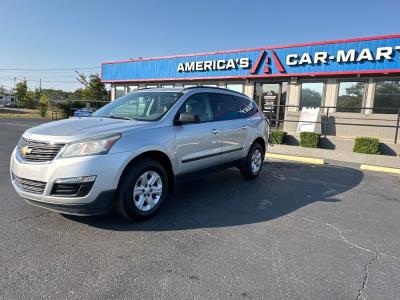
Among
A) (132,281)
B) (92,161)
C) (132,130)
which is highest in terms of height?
(132,130)

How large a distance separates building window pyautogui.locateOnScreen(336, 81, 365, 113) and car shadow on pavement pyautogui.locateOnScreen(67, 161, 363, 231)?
6629mm

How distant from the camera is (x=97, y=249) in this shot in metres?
3.46

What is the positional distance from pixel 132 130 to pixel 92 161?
0.67 meters

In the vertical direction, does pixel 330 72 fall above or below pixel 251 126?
above

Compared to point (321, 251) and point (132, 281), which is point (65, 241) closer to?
point (132, 281)

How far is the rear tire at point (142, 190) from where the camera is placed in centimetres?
393

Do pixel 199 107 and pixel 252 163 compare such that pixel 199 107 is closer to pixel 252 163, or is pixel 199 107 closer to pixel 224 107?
pixel 224 107

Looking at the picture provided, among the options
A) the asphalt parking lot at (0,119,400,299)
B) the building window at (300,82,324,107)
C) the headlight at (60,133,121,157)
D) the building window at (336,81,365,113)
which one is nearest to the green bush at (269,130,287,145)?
the building window at (336,81,365,113)

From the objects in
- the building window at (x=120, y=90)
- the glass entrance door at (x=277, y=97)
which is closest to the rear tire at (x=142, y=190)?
the glass entrance door at (x=277, y=97)

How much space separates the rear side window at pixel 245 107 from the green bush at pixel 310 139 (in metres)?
5.90

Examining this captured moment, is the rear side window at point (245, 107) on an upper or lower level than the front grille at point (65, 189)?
upper

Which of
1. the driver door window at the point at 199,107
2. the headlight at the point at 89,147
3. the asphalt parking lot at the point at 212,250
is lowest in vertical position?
the asphalt parking lot at the point at 212,250

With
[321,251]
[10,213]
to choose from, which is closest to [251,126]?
[321,251]

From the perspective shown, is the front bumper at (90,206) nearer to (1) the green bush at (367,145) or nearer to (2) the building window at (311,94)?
(1) the green bush at (367,145)
